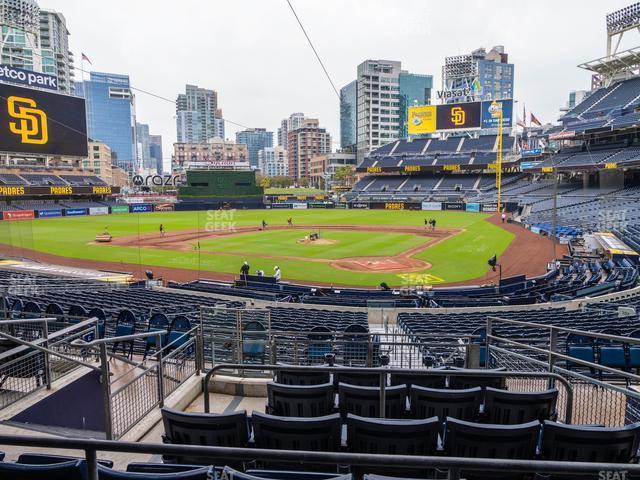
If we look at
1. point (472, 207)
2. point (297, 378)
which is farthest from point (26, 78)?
point (472, 207)

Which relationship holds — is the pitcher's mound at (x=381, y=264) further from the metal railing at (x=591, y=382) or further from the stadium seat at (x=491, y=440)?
the stadium seat at (x=491, y=440)

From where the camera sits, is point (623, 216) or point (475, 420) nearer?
point (475, 420)

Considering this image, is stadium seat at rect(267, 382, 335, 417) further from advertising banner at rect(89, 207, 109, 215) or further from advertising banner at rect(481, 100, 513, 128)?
advertising banner at rect(481, 100, 513, 128)

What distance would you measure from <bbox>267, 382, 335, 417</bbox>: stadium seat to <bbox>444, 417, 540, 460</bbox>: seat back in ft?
5.63

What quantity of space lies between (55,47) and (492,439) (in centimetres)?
18184

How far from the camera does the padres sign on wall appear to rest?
116 ft

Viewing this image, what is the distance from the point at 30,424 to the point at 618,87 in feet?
263

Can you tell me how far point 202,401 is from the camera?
746 centimetres

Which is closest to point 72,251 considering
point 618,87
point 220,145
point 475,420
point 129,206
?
point 475,420

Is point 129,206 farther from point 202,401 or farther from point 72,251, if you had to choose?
point 202,401

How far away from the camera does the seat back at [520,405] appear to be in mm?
5258

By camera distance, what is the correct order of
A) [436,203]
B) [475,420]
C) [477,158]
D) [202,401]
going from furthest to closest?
[477,158] → [436,203] → [202,401] → [475,420]

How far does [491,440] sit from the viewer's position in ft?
13.8

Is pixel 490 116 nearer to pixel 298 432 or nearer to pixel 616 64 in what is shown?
pixel 616 64
